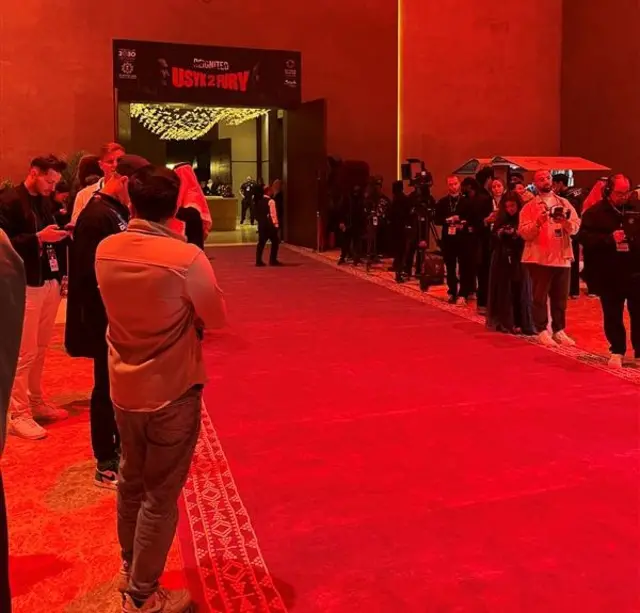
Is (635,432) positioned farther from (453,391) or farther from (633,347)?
(633,347)

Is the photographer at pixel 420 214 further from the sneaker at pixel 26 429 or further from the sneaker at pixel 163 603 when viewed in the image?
the sneaker at pixel 163 603

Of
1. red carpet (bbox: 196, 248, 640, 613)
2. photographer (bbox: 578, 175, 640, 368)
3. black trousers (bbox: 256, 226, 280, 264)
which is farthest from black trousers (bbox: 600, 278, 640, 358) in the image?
black trousers (bbox: 256, 226, 280, 264)

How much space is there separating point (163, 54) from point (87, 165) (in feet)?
32.9

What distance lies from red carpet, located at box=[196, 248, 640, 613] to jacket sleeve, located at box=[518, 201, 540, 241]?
92 centimetres

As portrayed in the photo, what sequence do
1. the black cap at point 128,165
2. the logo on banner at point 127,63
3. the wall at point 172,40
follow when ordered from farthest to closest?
the logo on banner at point 127,63 < the wall at point 172,40 < the black cap at point 128,165

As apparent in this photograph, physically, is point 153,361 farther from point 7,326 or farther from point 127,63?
point 127,63

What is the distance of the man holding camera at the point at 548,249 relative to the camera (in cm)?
632

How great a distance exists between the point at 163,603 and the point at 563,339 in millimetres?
4847

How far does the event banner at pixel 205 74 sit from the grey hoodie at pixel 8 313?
12860 mm

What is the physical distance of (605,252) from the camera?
5617 mm

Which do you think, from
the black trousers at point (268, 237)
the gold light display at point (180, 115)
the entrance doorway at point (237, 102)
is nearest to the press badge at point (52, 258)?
the black trousers at point (268, 237)

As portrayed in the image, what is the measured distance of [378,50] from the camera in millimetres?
15141

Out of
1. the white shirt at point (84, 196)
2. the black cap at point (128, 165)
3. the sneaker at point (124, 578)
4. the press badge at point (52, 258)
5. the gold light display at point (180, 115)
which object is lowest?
the sneaker at point (124, 578)

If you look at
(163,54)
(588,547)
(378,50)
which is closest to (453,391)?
(588,547)
